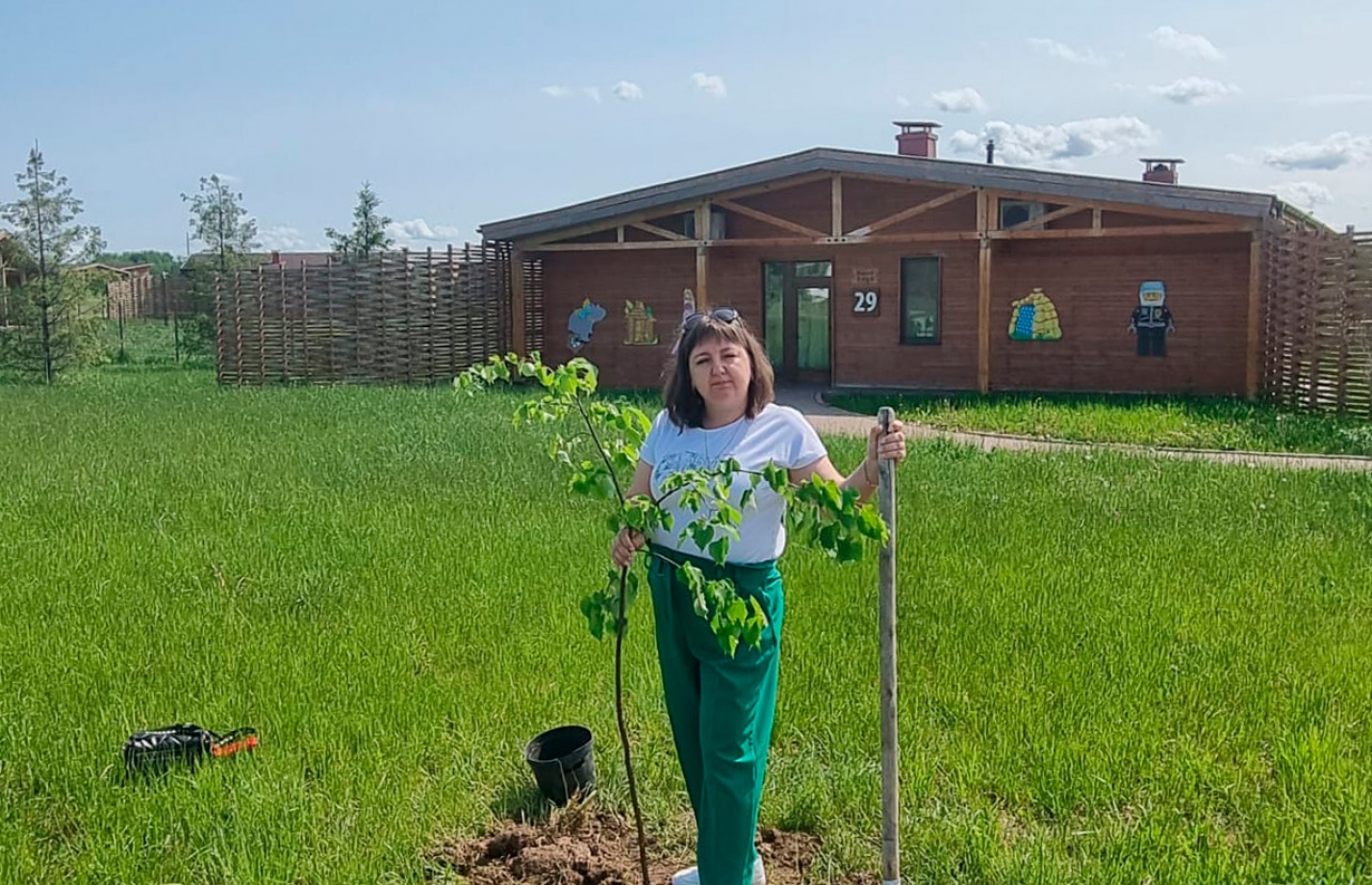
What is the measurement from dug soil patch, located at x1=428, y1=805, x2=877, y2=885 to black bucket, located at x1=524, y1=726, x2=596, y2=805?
11 centimetres

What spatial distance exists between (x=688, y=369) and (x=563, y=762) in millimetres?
1766

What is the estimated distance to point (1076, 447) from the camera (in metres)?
14.0

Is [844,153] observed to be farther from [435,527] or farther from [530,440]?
[435,527]

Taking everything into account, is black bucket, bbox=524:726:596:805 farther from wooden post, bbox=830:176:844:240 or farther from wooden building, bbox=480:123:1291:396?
wooden post, bbox=830:176:844:240

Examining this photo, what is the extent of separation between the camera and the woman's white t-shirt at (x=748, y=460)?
143 inches

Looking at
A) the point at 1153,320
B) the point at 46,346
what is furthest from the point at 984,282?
the point at 46,346

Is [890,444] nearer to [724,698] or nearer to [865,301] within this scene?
[724,698]

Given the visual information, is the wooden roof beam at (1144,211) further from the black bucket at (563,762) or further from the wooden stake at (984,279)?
the black bucket at (563,762)

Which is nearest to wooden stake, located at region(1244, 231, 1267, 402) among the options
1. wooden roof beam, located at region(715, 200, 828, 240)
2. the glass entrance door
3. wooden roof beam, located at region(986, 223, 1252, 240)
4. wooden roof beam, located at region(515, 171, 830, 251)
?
wooden roof beam, located at region(986, 223, 1252, 240)

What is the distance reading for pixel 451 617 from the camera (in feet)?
22.9

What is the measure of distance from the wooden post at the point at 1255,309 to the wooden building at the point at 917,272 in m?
0.04

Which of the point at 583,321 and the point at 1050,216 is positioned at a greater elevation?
the point at 1050,216

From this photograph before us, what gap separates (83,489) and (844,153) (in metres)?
13.7

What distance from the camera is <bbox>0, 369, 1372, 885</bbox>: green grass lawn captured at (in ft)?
14.1
